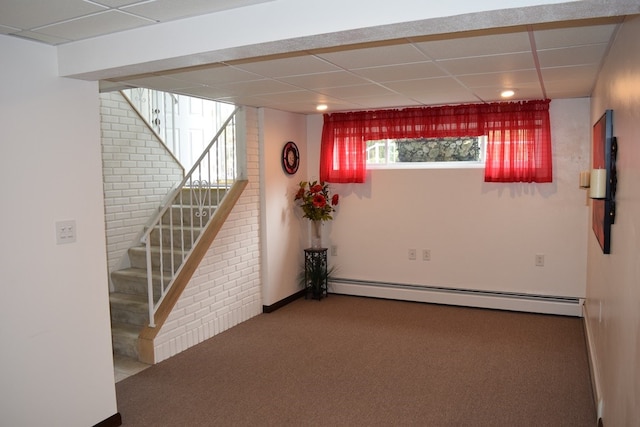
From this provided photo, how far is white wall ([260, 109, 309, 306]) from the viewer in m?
5.34

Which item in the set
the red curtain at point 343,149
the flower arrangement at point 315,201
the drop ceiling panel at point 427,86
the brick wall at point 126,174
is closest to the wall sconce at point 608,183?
the drop ceiling panel at point 427,86

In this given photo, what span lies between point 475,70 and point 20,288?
3.09 meters

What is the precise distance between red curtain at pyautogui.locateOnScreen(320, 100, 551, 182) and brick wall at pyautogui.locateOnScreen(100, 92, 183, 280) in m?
2.00

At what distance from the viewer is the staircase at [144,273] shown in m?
4.27

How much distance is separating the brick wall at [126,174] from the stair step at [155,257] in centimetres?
10

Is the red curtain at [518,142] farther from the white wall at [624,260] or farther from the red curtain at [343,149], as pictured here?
the white wall at [624,260]

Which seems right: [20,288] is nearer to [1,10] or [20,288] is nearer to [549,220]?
[1,10]

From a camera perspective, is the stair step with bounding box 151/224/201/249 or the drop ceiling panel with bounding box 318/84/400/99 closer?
the drop ceiling panel with bounding box 318/84/400/99

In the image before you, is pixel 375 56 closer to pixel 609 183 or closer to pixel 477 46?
pixel 477 46

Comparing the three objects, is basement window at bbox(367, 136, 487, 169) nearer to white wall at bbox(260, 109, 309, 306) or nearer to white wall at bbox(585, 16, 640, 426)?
white wall at bbox(260, 109, 309, 306)

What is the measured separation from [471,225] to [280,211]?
209 cm

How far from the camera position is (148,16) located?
221 cm

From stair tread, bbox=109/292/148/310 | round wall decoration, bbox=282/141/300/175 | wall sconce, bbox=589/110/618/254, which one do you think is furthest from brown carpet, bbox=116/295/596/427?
round wall decoration, bbox=282/141/300/175

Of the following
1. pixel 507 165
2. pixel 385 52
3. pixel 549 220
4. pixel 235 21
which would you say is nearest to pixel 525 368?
pixel 549 220
